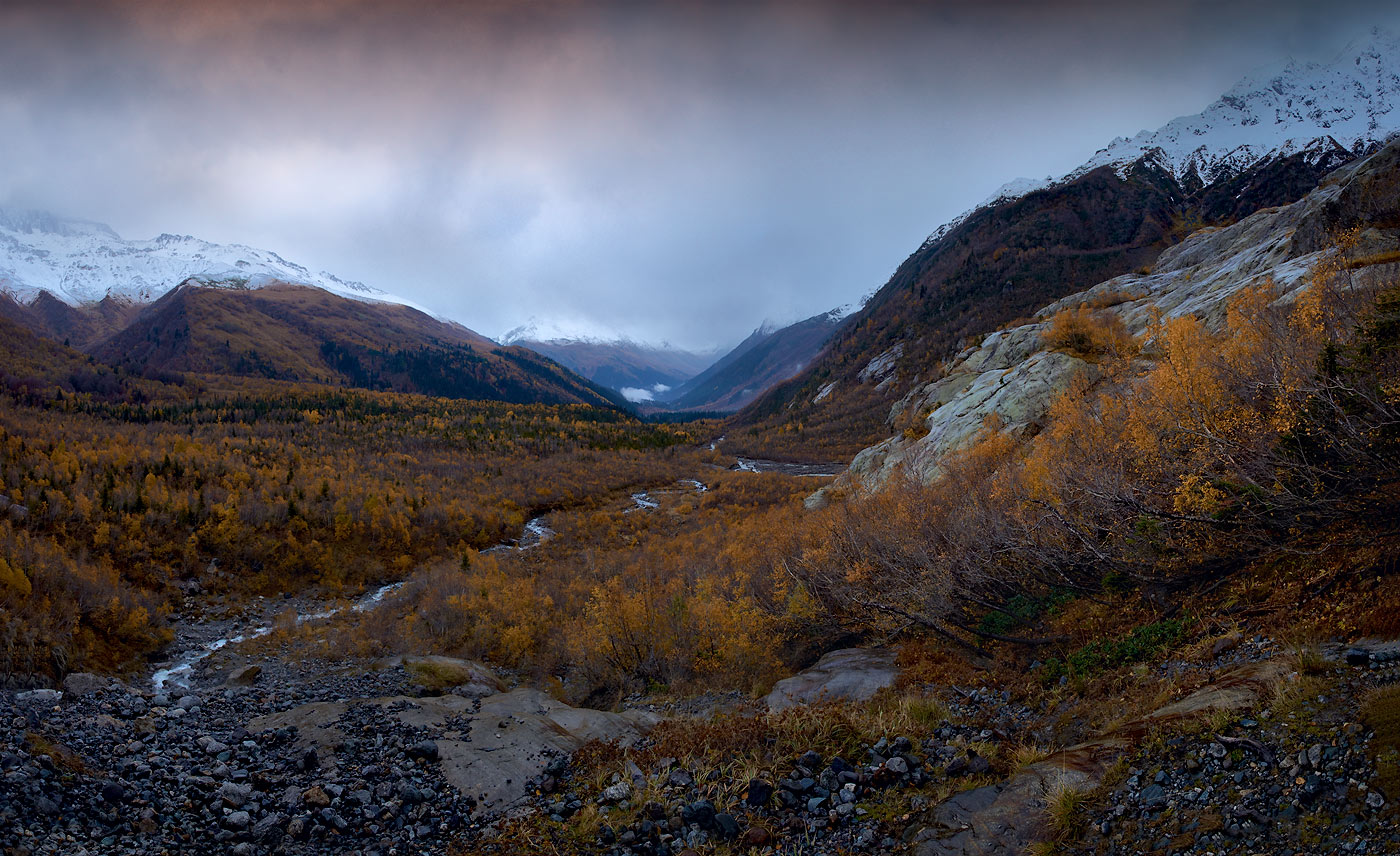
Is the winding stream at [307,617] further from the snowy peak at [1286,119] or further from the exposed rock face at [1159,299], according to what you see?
the snowy peak at [1286,119]

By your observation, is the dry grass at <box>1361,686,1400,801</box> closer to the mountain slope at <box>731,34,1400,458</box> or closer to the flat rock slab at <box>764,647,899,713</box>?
the flat rock slab at <box>764,647,899,713</box>

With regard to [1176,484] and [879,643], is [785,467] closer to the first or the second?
[879,643]

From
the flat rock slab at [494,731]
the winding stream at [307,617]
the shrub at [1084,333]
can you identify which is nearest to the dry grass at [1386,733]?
the flat rock slab at [494,731]

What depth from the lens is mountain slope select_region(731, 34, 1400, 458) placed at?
126375mm

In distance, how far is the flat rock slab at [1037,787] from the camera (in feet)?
19.4

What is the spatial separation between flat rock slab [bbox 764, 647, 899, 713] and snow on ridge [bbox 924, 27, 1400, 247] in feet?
642

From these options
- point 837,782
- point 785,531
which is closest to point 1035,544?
point 837,782

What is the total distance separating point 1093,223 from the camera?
15275cm

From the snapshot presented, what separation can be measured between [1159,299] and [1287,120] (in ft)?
699

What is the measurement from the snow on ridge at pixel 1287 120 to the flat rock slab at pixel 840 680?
196 m

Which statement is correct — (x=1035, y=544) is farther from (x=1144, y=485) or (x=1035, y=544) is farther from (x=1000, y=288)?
(x=1000, y=288)

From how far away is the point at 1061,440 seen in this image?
15.7 meters

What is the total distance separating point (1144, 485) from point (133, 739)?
65.3 ft

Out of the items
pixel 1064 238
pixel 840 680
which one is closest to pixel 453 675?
pixel 840 680
